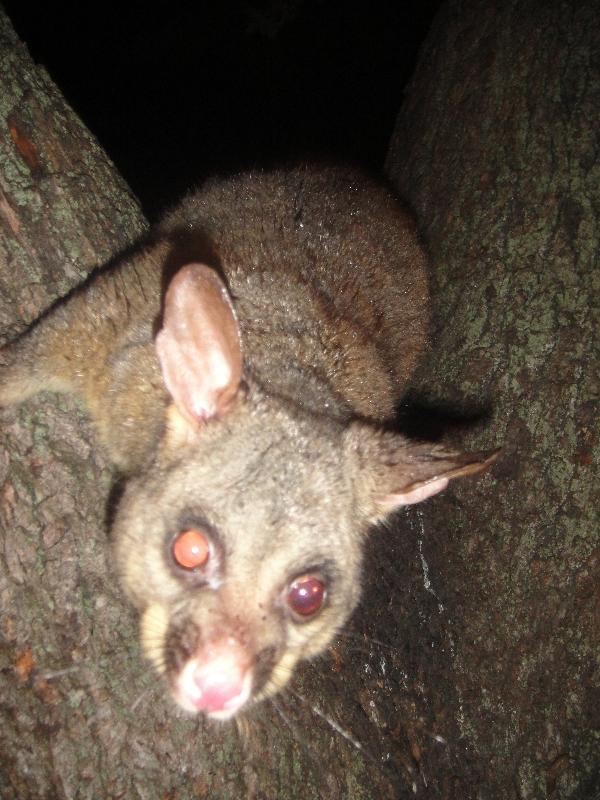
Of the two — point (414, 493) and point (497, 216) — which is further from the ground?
point (497, 216)

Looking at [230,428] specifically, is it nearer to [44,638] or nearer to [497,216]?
[44,638]

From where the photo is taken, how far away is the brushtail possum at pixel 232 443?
281 centimetres

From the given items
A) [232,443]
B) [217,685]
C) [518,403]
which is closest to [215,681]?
[217,685]

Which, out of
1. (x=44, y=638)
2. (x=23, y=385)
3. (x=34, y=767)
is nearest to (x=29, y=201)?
(x=23, y=385)

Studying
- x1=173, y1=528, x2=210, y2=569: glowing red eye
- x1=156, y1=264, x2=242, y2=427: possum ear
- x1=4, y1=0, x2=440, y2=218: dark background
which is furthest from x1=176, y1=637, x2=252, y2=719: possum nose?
x1=4, y1=0, x2=440, y2=218: dark background

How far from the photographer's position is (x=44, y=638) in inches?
104

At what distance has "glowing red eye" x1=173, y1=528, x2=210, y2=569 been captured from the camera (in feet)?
9.40

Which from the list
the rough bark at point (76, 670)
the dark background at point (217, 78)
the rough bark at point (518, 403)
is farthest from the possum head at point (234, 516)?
the dark background at point (217, 78)

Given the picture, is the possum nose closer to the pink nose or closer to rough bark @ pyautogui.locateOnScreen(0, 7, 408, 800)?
the pink nose

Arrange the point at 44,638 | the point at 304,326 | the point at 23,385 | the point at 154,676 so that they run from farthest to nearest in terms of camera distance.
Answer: the point at 304,326 < the point at 23,385 < the point at 154,676 < the point at 44,638

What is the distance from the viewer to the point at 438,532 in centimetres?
390

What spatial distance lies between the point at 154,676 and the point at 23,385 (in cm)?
129

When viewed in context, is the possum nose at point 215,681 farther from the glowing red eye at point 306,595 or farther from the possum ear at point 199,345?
the possum ear at point 199,345

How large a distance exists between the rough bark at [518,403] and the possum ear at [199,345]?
1324 mm
